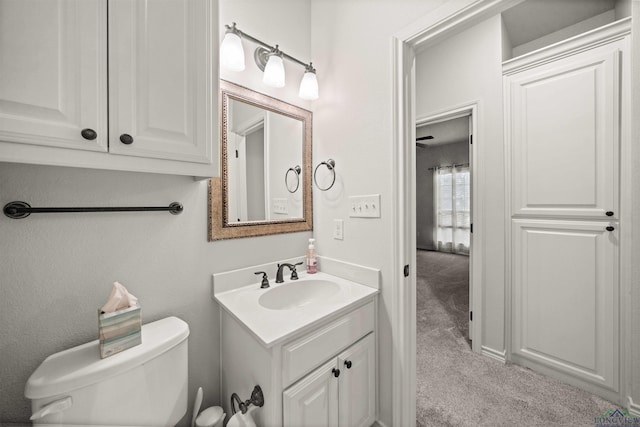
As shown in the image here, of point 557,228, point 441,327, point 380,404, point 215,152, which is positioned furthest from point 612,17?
point 380,404

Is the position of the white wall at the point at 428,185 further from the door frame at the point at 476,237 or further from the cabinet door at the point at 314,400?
the cabinet door at the point at 314,400

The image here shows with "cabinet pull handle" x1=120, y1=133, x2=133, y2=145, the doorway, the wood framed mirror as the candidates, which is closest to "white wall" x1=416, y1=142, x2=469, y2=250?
the doorway

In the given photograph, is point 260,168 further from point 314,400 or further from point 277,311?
point 314,400

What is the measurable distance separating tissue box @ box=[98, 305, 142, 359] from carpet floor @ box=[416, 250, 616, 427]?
4.97 feet

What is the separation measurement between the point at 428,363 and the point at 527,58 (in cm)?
238

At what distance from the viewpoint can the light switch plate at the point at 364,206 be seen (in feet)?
4.21

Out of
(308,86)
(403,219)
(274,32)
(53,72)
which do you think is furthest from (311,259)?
(274,32)

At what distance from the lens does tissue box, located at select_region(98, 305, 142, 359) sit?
0.77 meters

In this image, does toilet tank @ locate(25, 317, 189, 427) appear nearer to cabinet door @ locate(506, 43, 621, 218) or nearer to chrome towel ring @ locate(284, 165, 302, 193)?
chrome towel ring @ locate(284, 165, 302, 193)

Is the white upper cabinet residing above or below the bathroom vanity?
above

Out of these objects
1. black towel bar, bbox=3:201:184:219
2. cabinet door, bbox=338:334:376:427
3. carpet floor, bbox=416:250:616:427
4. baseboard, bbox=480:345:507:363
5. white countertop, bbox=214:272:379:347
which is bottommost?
carpet floor, bbox=416:250:616:427

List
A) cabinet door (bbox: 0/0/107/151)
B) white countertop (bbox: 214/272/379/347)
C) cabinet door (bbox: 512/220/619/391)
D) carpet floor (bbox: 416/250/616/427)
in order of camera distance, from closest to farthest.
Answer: cabinet door (bbox: 0/0/107/151), white countertop (bbox: 214/272/379/347), carpet floor (bbox: 416/250/616/427), cabinet door (bbox: 512/220/619/391)

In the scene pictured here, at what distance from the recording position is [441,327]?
2.43 metres

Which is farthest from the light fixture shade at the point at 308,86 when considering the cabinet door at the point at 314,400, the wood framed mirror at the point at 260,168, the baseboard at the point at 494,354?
the baseboard at the point at 494,354
